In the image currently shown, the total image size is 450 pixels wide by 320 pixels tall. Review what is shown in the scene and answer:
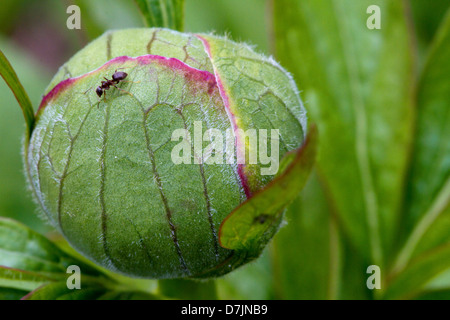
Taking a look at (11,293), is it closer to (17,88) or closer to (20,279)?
(20,279)

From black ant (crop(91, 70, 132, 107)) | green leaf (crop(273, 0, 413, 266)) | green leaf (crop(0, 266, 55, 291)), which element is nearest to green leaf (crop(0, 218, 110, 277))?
green leaf (crop(0, 266, 55, 291))

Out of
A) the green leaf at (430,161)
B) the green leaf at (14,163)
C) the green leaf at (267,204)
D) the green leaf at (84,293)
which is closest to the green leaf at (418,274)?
the green leaf at (430,161)

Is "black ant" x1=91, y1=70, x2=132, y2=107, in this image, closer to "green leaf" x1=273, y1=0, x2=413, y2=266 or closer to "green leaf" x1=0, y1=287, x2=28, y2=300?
"green leaf" x1=0, y1=287, x2=28, y2=300

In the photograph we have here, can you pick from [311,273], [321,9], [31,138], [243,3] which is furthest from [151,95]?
[243,3]

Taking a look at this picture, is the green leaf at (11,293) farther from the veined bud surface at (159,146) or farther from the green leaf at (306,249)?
the green leaf at (306,249)

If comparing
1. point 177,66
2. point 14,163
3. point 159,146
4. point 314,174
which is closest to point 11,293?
point 159,146

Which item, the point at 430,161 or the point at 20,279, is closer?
the point at 20,279
